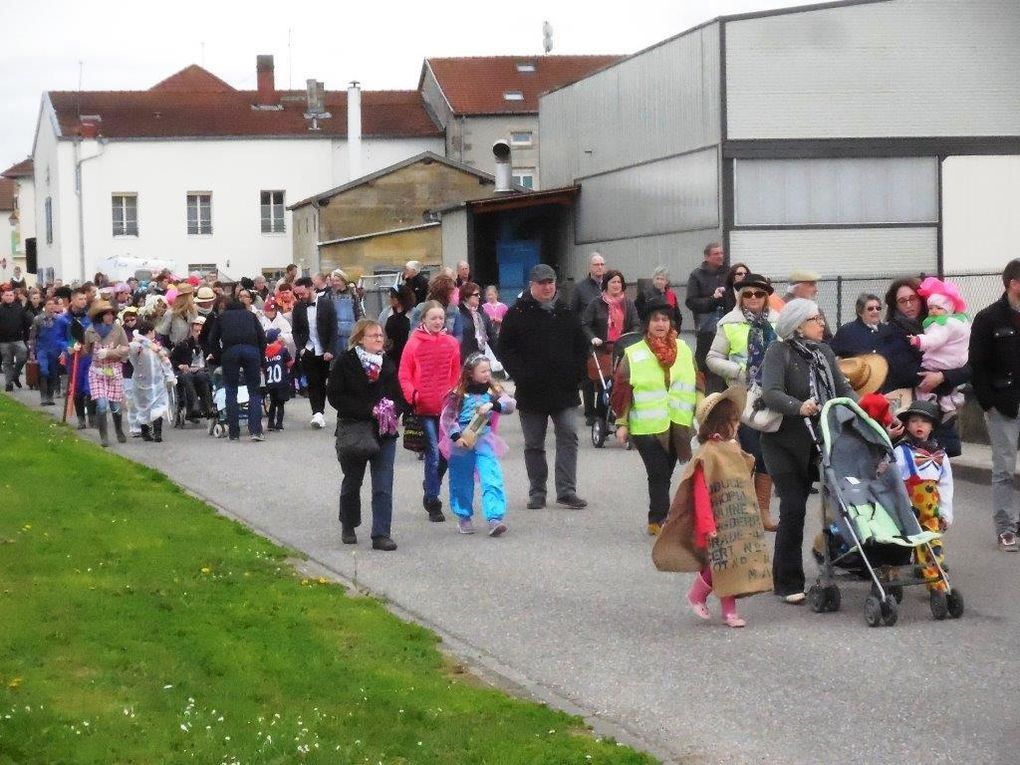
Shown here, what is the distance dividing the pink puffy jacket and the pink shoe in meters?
4.80

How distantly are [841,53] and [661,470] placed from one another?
19500mm

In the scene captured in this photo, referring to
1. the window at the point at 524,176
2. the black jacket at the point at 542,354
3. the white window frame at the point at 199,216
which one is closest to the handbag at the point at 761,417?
the black jacket at the point at 542,354

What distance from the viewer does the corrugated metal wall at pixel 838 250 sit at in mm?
31078

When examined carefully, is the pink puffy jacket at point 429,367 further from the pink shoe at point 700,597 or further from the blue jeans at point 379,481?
the pink shoe at point 700,597

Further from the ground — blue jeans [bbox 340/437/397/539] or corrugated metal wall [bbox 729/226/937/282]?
corrugated metal wall [bbox 729/226/937/282]

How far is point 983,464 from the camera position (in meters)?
16.9

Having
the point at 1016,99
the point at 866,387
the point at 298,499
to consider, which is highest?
the point at 1016,99

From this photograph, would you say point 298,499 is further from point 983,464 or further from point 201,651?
point 201,651

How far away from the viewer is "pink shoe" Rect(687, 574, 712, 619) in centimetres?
998

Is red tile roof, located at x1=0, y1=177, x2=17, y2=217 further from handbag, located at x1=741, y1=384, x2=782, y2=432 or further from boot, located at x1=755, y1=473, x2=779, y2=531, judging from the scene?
handbag, located at x1=741, y1=384, x2=782, y2=432

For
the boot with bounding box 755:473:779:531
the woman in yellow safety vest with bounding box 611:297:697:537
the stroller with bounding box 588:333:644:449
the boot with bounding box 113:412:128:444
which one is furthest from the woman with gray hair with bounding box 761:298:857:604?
the boot with bounding box 113:412:128:444

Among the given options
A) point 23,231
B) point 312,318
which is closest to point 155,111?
point 23,231

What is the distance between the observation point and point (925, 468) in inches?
422

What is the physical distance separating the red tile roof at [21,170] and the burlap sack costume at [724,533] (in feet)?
319
